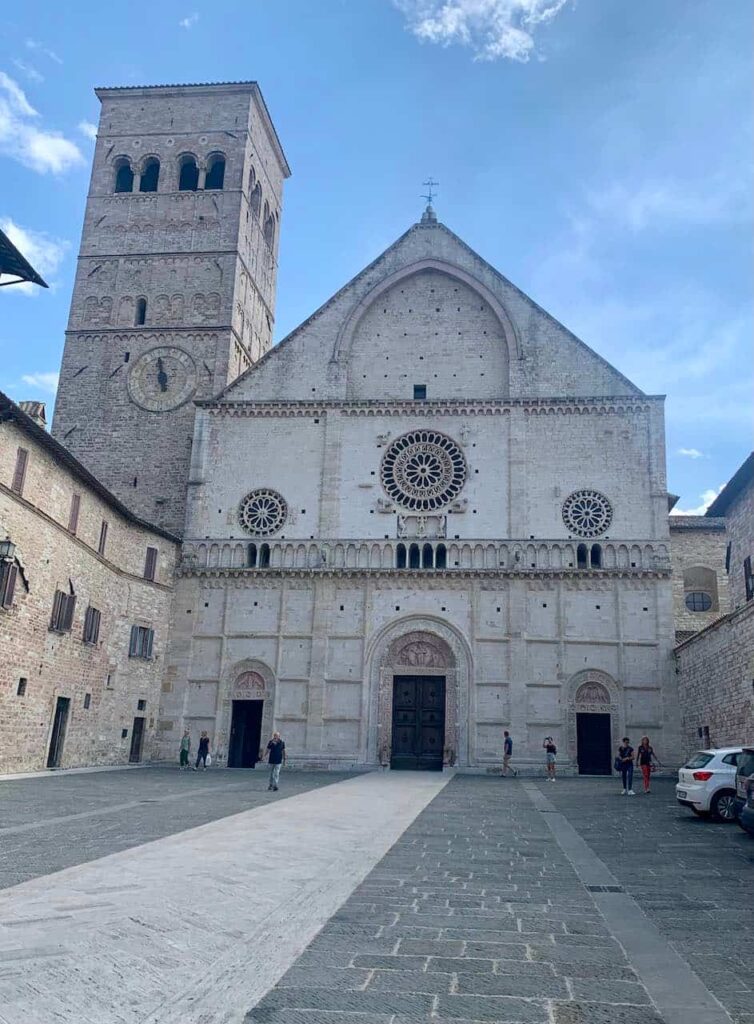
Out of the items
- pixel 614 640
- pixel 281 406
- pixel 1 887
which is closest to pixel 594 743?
pixel 614 640

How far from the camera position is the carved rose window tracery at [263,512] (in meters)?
33.8

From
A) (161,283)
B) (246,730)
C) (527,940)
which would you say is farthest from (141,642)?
(527,940)

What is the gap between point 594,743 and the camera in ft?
101

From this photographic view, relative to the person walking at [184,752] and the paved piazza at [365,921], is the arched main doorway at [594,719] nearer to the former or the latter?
the person walking at [184,752]

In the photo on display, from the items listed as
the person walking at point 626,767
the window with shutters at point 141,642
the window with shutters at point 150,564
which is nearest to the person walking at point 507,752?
the person walking at point 626,767

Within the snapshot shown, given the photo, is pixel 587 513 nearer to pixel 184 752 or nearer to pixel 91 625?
pixel 184 752

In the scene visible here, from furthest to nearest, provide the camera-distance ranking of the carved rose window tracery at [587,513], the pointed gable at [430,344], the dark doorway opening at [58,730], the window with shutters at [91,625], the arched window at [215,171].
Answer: the arched window at [215,171]
the pointed gable at [430,344]
the carved rose window tracery at [587,513]
the window with shutters at [91,625]
the dark doorway opening at [58,730]

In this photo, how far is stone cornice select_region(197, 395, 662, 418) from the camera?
33.6 m

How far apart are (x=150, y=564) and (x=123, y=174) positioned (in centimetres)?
2196

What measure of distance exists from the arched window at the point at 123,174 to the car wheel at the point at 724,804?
1513 inches

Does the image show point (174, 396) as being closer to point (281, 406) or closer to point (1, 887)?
point (281, 406)

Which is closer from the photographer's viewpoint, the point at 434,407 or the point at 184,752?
the point at 184,752

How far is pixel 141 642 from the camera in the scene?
1232 inches

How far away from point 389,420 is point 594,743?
14786mm
